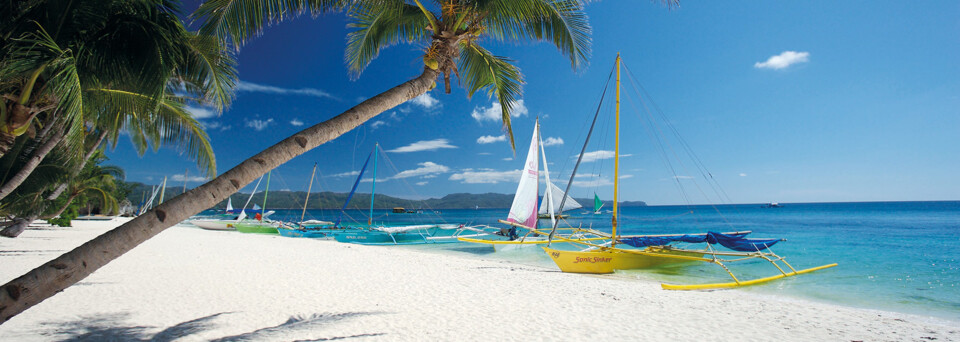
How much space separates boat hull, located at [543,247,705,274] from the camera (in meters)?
11.1

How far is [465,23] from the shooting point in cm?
469

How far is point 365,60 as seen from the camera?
6.54 metres

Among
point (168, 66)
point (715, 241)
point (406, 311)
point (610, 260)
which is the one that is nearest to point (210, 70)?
point (168, 66)

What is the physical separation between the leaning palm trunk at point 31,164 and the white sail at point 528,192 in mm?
16113

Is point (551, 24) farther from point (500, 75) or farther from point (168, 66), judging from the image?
point (168, 66)

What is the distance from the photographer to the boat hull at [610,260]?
11102 millimetres

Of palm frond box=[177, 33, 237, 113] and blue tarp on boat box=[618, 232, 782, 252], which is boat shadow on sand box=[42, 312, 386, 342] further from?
blue tarp on boat box=[618, 232, 782, 252]

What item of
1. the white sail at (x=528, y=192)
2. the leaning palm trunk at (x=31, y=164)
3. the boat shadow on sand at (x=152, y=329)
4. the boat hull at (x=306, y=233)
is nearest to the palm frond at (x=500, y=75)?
the boat shadow on sand at (x=152, y=329)

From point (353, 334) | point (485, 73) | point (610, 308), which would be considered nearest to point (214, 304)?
point (353, 334)

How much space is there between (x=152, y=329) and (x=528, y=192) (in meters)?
16.1

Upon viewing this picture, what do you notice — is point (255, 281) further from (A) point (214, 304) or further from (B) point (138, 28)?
(B) point (138, 28)

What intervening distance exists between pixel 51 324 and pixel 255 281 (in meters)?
3.57

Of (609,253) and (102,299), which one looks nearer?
(102,299)

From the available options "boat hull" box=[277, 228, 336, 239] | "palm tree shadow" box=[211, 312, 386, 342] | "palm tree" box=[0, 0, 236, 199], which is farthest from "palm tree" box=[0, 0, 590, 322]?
"boat hull" box=[277, 228, 336, 239]
